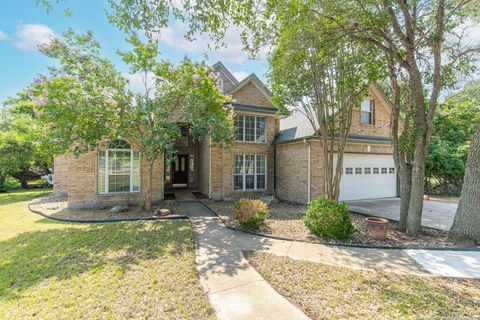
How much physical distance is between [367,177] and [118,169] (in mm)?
14342

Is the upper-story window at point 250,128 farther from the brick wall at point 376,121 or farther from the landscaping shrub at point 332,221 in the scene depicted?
the landscaping shrub at point 332,221

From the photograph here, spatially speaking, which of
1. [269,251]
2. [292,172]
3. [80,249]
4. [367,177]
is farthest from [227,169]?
[367,177]

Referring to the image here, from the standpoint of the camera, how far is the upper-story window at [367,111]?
13.6m

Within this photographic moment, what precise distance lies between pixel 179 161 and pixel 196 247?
12619 mm

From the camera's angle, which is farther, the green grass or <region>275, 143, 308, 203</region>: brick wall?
<region>275, 143, 308, 203</region>: brick wall

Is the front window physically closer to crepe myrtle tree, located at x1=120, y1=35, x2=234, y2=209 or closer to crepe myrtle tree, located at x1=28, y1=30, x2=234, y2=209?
crepe myrtle tree, located at x1=120, y1=35, x2=234, y2=209

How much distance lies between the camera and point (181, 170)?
17.7 metres

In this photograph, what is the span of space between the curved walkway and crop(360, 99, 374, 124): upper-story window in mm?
9876

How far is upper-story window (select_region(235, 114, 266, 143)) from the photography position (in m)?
13.1

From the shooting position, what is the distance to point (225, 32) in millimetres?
6570

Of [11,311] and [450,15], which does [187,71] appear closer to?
[11,311]

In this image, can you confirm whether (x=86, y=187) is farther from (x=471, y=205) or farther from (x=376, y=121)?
(x=376, y=121)

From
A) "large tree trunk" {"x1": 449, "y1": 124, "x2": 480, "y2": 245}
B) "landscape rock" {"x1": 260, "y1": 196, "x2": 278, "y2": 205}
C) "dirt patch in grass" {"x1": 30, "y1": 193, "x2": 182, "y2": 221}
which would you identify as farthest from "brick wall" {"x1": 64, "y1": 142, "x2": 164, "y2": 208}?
"large tree trunk" {"x1": 449, "y1": 124, "x2": 480, "y2": 245}

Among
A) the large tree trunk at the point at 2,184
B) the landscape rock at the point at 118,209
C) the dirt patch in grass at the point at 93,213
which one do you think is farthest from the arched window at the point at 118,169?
the large tree trunk at the point at 2,184
